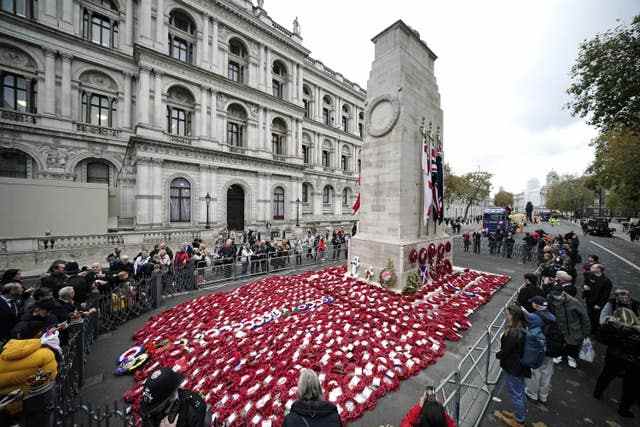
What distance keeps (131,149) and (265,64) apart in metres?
15.8

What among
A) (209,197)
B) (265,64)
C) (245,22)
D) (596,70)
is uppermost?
(245,22)

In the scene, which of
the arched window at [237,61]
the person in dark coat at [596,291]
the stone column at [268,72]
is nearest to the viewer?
the person in dark coat at [596,291]

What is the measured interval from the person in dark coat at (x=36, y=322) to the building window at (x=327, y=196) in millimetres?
31293

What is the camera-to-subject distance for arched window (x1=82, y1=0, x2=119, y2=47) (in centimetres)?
1883

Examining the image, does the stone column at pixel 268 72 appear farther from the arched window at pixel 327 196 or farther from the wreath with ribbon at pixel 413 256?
the wreath with ribbon at pixel 413 256

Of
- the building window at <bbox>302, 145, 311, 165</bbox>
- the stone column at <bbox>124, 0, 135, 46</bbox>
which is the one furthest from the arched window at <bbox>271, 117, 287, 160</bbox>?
the stone column at <bbox>124, 0, 135, 46</bbox>

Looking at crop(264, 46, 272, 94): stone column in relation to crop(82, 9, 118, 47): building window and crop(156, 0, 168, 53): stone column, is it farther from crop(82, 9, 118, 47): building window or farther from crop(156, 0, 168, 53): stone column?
crop(82, 9, 118, 47): building window

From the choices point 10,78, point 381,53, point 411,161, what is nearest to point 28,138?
point 10,78

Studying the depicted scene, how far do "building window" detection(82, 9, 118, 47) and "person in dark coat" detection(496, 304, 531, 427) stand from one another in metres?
30.2

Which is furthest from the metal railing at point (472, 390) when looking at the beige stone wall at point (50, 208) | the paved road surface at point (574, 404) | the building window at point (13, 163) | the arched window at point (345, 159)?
the arched window at point (345, 159)

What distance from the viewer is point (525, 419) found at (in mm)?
3865

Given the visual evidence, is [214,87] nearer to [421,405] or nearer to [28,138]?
[28,138]

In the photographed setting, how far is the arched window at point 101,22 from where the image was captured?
18828mm

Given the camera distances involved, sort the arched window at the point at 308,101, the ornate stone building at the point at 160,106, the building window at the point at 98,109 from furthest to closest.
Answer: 1. the arched window at the point at 308,101
2. the building window at the point at 98,109
3. the ornate stone building at the point at 160,106
